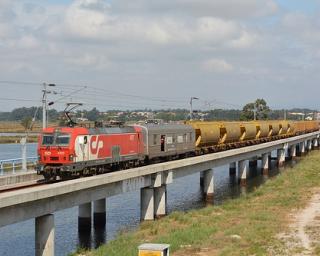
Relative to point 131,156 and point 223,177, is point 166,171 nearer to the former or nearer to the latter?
point 131,156

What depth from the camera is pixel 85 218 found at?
126 ft

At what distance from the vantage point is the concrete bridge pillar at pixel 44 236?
25.9 m

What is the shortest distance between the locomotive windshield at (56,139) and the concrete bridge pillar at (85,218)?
7.67 m

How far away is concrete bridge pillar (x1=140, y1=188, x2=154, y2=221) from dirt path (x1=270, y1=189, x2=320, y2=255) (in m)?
10.6

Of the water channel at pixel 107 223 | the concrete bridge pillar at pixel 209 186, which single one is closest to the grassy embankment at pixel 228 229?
the water channel at pixel 107 223

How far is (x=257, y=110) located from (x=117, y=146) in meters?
145

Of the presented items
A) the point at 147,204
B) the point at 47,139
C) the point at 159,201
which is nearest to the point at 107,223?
the point at 147,204

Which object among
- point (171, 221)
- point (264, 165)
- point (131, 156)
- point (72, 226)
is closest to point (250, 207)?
point (171, 221)

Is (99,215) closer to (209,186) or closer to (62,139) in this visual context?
(62,139)

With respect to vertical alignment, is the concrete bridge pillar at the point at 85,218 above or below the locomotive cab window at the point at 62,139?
below

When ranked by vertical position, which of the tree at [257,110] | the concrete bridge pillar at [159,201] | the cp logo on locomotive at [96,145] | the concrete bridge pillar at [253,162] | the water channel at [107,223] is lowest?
the water channel at [107,223]

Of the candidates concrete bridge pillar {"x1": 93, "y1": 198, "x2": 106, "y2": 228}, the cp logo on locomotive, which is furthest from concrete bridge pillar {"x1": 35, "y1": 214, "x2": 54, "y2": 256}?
concrete bridge pillar {"x1": 93, "y1": 198, "x2": 106, "y2": 228}

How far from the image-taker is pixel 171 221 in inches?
1346

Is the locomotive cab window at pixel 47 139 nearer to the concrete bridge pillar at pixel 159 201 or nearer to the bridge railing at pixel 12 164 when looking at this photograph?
the bridge railing at pixel 12 164
